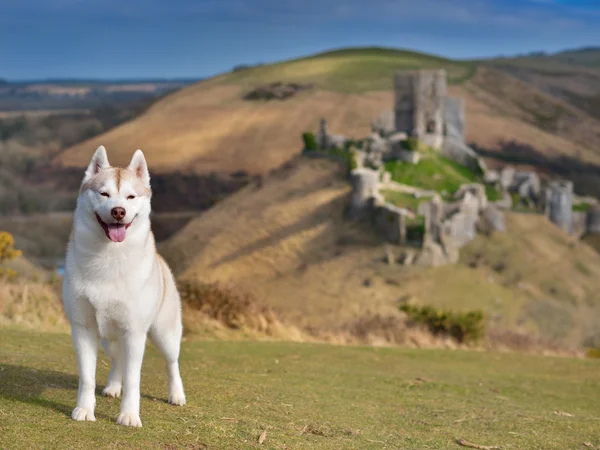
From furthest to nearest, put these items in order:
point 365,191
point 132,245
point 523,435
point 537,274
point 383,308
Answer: point 365,191 → point 537,274 → point 383,308 → point 523,435 → point 132,245

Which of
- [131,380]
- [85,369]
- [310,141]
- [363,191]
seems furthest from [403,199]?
[85,369]

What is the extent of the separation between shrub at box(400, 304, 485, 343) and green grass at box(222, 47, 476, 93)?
242ft

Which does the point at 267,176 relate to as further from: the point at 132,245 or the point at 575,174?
the point at 132,245

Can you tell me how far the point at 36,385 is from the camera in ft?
34.1

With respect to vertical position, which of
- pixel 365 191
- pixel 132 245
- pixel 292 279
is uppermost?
pixel 132 245

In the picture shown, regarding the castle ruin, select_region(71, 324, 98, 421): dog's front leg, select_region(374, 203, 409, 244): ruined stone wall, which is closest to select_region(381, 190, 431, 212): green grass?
the castle ruin

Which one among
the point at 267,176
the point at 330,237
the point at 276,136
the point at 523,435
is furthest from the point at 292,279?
the point at 276,136

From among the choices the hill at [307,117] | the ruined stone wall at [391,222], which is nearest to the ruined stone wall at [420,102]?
the hill at [307,117]

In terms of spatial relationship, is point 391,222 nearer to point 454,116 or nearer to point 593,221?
point 593,221

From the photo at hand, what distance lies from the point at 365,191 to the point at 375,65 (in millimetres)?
61306

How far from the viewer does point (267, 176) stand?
65.1 meters

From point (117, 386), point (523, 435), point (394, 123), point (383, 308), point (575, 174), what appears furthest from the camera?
point (575, 174)

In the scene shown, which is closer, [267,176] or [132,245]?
[132,245]

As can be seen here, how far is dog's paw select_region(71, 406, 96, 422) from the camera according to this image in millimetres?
9023
